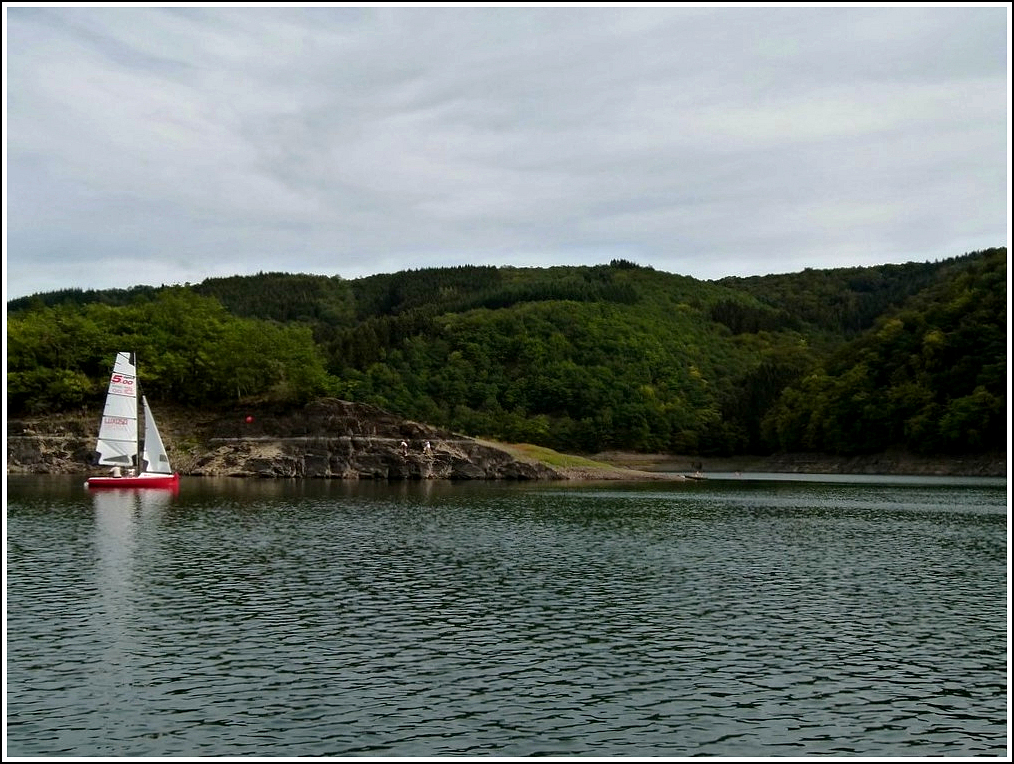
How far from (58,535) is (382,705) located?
132ft

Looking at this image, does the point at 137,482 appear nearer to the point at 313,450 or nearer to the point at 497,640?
the point at 313,450

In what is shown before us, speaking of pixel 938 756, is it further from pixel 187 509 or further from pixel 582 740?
pixel 187 509

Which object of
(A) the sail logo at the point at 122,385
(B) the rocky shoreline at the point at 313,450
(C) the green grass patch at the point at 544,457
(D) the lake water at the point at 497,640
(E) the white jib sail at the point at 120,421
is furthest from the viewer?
(C) the green grass patch at the point at 544,457

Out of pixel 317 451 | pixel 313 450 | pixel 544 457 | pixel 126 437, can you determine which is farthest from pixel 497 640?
pixel 544 457

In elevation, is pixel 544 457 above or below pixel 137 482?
above

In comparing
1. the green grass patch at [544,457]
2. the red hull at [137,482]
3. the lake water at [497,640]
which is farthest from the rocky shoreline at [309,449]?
the lake water at [497,640]

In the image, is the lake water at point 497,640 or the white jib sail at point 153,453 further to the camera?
the white jib sail at point 153,453

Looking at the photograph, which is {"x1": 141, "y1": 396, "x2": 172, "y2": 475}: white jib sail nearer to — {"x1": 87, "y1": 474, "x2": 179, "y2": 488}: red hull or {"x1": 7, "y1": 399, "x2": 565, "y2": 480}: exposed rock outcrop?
{"x1": 87, "y1": 474, "x2": 179, "y2": 488}: red hull

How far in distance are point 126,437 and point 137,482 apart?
616 cm

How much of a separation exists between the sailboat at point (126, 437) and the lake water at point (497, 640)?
3466cm

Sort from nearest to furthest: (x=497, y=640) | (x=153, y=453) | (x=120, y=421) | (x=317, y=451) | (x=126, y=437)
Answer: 1. (x=497, y=640)
2. (x=120, y=421)
3. (x=126, y=437)
4. (x=153, y=453)
5. (x=317, y=451)

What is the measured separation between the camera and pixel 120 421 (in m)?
108

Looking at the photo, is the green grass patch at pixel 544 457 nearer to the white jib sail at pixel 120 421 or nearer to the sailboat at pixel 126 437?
the sailboat at pixel 126 437

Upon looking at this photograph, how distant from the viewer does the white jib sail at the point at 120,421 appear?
4190 inches
